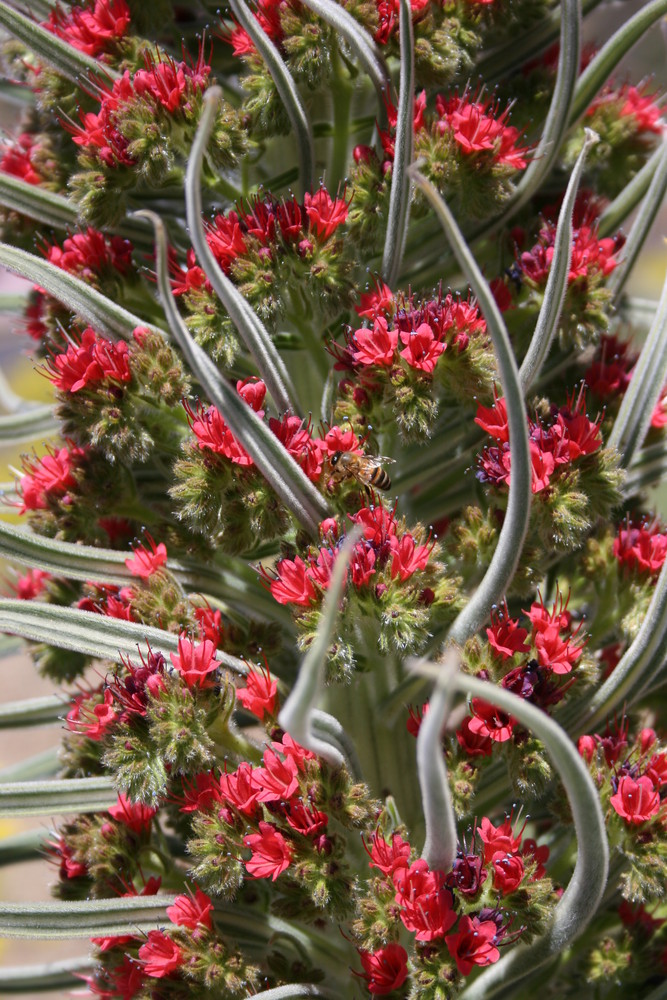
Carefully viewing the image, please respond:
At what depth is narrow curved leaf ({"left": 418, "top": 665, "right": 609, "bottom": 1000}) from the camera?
86cm

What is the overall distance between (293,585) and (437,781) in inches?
13.3

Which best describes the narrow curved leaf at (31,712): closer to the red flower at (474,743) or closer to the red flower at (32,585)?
the red flower at (32,585)

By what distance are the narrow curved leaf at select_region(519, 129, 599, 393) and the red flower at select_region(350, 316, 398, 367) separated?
15 centimetres

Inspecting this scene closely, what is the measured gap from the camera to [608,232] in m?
1.45

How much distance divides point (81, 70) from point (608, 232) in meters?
0.75

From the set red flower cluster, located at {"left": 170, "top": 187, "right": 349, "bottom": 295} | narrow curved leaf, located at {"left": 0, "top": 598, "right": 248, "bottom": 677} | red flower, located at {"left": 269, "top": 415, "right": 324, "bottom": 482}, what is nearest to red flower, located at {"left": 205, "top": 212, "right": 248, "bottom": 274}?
red flower cluster, located at {"left": 170, "top": 187, "right": 349, "bottom": 295}

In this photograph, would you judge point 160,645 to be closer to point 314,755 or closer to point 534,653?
point 314,755

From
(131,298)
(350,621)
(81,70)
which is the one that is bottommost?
(350,621)

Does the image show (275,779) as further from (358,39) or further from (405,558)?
(358,39)

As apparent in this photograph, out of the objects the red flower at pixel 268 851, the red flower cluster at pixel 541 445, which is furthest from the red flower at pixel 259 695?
the red flower cluster at pixel 541 445

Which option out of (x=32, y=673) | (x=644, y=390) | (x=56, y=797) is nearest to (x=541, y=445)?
(x=644, y=390)

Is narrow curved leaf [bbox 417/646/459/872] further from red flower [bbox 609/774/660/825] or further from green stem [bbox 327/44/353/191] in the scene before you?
green stem [bbox 327/44/353/191]

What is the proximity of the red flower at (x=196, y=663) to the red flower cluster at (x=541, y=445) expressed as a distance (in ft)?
1.28

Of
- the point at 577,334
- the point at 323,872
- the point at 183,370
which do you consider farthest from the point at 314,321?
the point at 323,872
